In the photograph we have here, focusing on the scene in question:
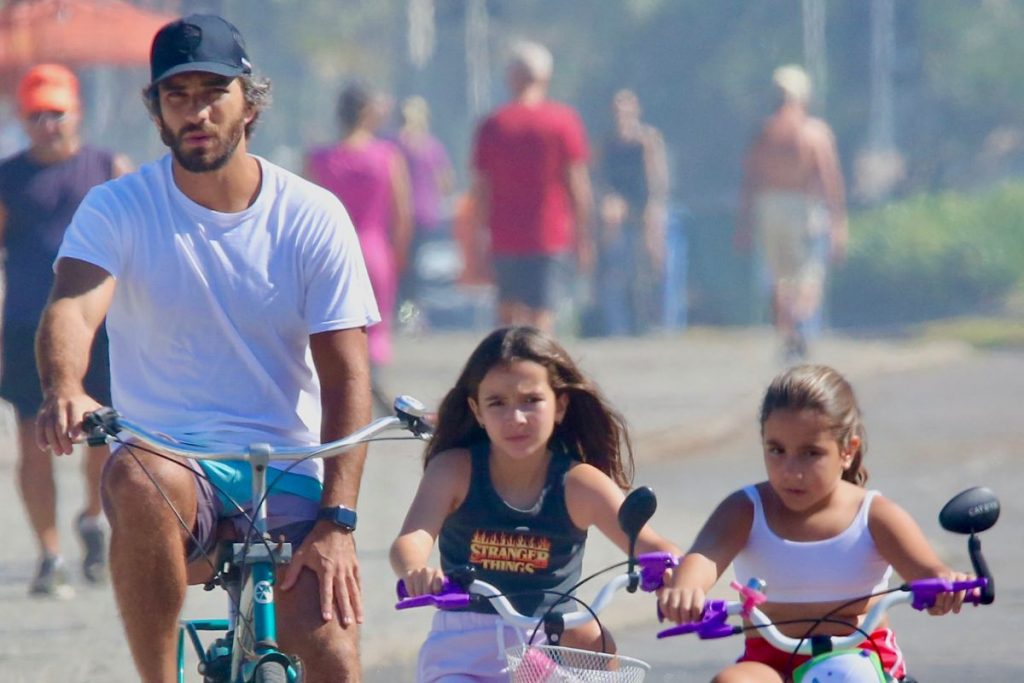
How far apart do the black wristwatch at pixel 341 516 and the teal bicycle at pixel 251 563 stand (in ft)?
0.57

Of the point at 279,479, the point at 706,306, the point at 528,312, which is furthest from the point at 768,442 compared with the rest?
the point at 706,306

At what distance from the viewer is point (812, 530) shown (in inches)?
176

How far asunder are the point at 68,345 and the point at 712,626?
5.28 ft

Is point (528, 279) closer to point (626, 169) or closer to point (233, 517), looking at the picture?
point (626, 169)

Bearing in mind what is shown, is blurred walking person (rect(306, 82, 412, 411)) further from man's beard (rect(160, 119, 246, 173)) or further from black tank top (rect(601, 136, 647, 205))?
black tank top (rect(601, 136, 647, 205))

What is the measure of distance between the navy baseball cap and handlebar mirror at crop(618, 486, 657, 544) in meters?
1.48

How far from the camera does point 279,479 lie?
4777mm

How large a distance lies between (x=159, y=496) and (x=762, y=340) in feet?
55.7

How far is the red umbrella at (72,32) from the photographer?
14.6 metres

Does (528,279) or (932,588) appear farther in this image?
(528,279)

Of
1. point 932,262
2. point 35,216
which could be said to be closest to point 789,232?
point 932,262

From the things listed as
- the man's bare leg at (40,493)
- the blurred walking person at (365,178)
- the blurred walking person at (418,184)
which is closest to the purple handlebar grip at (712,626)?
the man's bare leg at (40,493)

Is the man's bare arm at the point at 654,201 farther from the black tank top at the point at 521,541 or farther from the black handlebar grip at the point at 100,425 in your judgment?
the black handlebar grip at the point at 100,425

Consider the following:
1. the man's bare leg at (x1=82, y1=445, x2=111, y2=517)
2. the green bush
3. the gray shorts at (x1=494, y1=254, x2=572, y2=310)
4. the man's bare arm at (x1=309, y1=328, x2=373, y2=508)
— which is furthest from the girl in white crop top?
the green bush
